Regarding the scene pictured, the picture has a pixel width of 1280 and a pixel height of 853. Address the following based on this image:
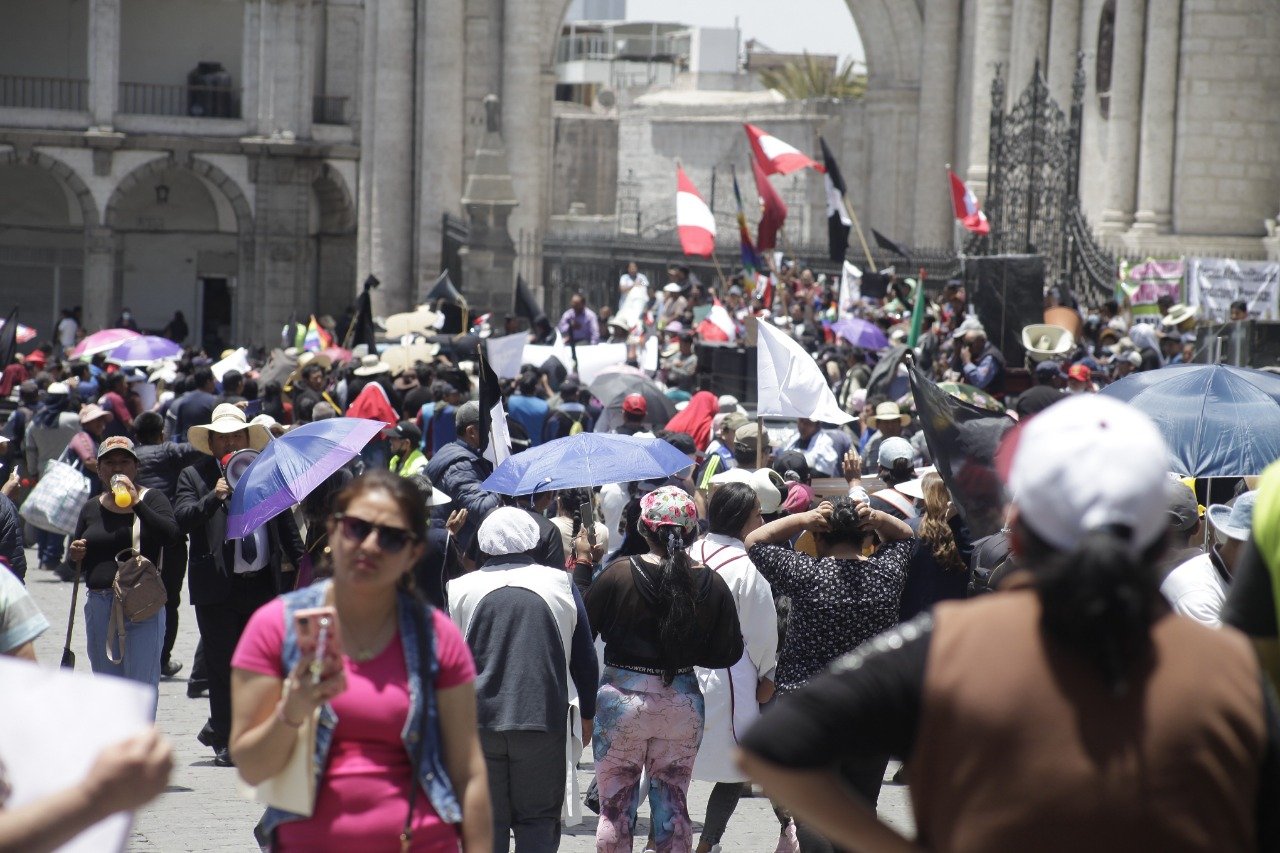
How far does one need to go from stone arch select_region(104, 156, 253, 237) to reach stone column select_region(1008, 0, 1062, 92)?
57.7 ft

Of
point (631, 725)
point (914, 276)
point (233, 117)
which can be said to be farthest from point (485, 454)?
point (233, 117)

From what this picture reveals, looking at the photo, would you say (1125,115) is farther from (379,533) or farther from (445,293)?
(379,533)

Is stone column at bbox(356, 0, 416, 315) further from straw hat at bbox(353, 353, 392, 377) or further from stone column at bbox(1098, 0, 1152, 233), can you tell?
straw hat at bbox(353, 353, 392, 377)

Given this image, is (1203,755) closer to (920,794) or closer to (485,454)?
(920,794)

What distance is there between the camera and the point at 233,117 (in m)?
43.1

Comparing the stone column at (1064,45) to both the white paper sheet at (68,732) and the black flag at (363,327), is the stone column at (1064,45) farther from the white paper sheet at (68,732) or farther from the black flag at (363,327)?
the white paper sheet at (68,732)

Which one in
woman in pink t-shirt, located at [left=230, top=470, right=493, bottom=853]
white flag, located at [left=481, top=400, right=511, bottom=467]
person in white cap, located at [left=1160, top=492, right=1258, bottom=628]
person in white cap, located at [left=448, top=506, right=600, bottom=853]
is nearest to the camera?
woman in pink t-shirt, located at [left=230, top=470, right=493, bottom=853]

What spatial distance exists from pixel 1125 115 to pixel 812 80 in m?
37.6

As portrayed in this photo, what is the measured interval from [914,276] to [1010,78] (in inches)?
176

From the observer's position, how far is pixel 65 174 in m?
41.1

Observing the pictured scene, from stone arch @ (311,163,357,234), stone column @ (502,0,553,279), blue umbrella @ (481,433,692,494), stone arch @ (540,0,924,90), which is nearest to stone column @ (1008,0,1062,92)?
stone arch @ (540,0,924,90)

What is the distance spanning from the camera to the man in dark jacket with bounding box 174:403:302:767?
9.19 metres

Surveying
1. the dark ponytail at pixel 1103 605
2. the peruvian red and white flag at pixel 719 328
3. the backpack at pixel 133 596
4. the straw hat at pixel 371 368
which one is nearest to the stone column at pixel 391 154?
the peruvian red and white flag at pixel 719 328

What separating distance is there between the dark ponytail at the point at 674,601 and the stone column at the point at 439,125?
27.7 metres
